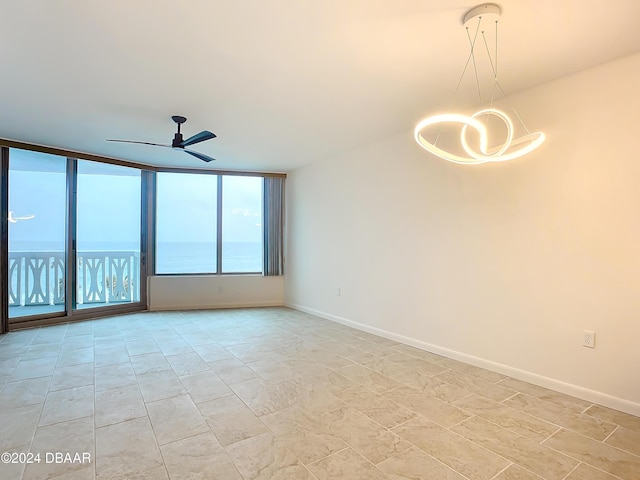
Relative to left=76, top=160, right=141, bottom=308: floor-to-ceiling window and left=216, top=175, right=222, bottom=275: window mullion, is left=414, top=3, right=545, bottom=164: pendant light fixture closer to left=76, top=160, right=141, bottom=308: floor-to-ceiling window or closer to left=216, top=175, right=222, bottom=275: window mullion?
left=216, top=175, right=222, bottom=275: window mullion

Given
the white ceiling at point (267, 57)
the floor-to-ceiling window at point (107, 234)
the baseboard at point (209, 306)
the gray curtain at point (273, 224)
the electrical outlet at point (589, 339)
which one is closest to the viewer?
the white ceiling at point (267, 57)

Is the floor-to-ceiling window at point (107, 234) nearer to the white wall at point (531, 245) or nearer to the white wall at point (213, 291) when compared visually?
the white wall at point (213, 291)

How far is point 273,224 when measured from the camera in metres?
6.68

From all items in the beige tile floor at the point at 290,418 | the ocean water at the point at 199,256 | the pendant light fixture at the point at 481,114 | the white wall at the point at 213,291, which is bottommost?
the beige tile floor at the point at 290,418

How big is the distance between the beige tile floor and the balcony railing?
1364 mm

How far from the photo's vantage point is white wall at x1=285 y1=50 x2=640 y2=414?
2611 mm

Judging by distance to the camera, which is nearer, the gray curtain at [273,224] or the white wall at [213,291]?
the white wall at [213,291]

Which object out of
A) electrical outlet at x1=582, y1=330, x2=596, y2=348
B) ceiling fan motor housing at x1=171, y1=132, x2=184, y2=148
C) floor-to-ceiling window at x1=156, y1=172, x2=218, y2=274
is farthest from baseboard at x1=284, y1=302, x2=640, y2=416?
floor-to-ceiling window at x1=156, y1=172, x2=218, y2=274

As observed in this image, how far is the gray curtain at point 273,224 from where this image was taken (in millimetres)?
6648

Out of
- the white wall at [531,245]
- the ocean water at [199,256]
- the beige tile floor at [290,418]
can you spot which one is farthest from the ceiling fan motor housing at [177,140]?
the ocean water at [199,256]

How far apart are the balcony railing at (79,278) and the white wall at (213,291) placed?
0.40 metres

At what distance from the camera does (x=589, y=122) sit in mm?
2758

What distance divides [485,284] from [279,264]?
407 cm

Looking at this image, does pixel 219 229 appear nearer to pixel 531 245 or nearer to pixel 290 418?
pixel 290 418
